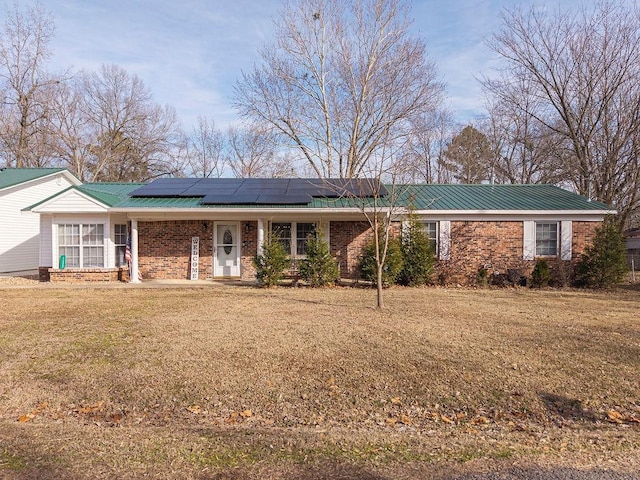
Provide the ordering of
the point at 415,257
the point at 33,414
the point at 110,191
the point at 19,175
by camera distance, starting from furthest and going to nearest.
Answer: the point at 19,175 → the point at 110,191 → the point at 415,257 → the point at 33,414

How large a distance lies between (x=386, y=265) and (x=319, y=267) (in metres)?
2.08

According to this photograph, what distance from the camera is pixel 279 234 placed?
1423cm

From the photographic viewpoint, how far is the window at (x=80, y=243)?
14.2m

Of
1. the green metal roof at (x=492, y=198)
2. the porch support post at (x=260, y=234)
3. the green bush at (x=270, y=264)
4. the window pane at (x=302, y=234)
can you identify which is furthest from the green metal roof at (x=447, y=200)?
the green bush at (x=270, y=264)

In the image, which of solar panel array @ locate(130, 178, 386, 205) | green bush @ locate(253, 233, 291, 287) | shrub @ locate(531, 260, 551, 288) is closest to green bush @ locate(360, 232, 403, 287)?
solar panel array @ locate(130, 178, 386, 205)

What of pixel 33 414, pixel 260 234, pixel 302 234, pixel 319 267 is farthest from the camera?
pixel 302 234

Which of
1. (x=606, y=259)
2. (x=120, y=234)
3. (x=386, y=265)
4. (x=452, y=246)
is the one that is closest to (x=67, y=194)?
(x=120, y=234)

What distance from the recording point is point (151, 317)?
26.6 feet

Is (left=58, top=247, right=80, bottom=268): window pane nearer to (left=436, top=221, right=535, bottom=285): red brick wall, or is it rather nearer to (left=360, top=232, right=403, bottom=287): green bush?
(left=360, top=232, right=403, bottom=287): green bush

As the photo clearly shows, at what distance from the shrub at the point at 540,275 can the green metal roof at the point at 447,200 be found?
6.91 ft

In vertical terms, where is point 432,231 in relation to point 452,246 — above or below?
above

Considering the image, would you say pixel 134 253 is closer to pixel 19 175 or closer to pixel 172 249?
pixel 172 249

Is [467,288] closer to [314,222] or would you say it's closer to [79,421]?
[314,222]

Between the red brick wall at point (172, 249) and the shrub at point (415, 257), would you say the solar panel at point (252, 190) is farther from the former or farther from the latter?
the shrub at point (415, 257)
